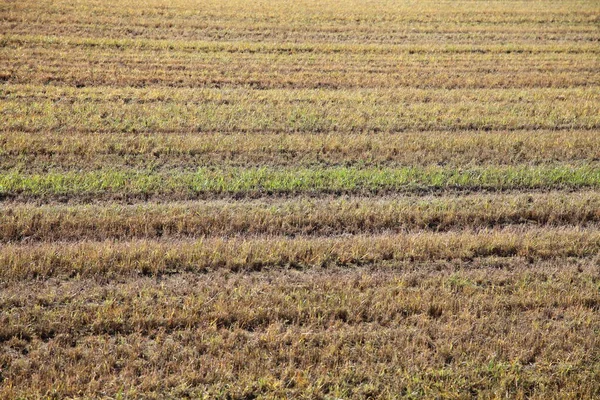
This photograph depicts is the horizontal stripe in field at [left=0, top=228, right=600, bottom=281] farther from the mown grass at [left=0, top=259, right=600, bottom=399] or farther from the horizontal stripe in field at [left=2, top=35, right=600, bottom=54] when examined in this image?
the horizontal stripe in field at [left=2, top=35, right=600, bottom=54]

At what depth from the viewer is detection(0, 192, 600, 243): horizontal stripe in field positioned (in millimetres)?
9344

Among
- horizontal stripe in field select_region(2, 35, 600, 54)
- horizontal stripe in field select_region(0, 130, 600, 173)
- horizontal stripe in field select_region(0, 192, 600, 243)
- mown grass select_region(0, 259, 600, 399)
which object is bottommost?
mown grass select_region(0, 259, 600, 399)

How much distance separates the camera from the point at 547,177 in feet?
39.3

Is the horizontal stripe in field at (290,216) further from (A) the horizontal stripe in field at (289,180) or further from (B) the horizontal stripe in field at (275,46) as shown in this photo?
(B) the horizontal stripe in field at (275,46)

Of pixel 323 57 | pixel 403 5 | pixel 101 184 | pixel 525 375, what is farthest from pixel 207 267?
pixel 403 5

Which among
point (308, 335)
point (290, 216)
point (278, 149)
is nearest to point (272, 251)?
point (290, 216)

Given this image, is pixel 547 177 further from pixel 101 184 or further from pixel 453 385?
pixel 101 184

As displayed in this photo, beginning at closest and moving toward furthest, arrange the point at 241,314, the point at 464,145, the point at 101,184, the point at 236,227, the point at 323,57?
the point at 241,314, the point at 236,227, the point at 101,184, the point at 464,145, the point at 323,57

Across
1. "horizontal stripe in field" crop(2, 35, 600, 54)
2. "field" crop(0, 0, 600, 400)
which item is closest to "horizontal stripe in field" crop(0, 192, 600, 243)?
"field" crop(0, 0, 600, 400)

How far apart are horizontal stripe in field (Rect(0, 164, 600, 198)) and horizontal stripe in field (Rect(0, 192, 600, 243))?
45 cm

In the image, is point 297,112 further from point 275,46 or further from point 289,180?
point 275,46

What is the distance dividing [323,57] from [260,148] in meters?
8.92

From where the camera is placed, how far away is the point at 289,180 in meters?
11.3

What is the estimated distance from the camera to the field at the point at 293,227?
22.0 ft
